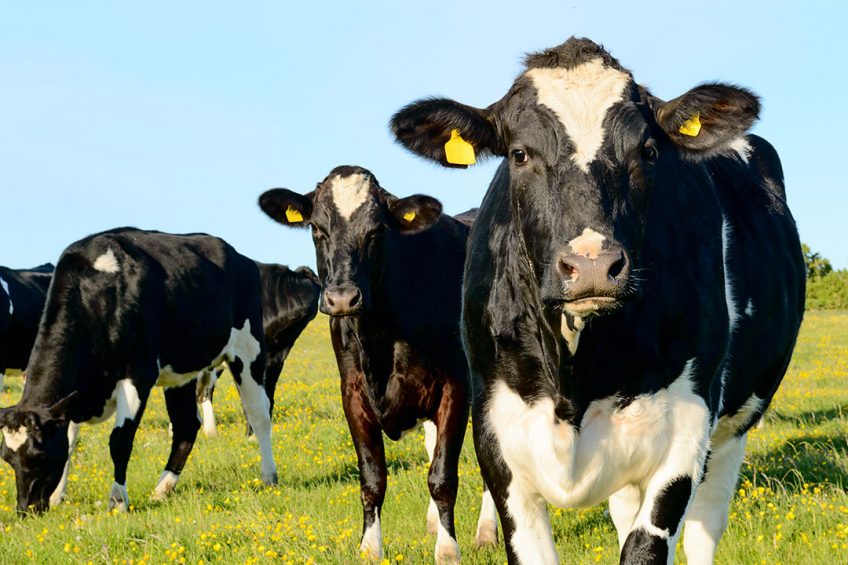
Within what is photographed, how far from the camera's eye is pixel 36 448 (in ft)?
30.9

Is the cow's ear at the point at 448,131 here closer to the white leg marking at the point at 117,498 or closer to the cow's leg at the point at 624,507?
the cow's leg at the point at 624,507

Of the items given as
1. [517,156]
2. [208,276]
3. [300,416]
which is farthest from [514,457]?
[300,416]

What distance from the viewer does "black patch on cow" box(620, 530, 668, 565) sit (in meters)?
4.21

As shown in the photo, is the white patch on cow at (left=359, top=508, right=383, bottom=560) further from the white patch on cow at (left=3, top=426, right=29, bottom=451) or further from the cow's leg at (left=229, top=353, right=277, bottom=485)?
the white patch on cow at (left=3, top=426, right=29, bottom=451)

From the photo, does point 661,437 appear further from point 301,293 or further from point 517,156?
point 301,293

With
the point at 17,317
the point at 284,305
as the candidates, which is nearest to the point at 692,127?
the point at 284,305

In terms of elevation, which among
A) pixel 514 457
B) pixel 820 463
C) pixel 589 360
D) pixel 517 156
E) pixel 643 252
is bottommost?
pixel 820 463

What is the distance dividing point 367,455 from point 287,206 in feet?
7.40

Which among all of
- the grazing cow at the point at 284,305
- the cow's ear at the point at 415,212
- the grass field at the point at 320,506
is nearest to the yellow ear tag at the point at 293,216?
the cow's ear at the point at 415,212

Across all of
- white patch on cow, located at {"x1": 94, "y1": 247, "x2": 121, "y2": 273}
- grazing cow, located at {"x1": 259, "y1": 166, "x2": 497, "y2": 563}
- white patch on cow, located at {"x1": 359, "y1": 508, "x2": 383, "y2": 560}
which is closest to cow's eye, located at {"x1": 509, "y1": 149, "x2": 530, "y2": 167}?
grazing cow, located at {"x1": 259, "y1": 166, "x2": 497, "y2": 563}

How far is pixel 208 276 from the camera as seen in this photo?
12.1 m

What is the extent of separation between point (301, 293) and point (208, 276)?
260 inches

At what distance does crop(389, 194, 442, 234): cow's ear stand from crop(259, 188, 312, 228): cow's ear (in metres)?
0.74

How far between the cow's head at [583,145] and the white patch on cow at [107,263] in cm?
683
